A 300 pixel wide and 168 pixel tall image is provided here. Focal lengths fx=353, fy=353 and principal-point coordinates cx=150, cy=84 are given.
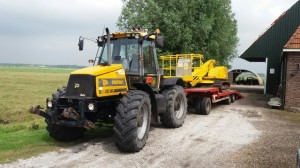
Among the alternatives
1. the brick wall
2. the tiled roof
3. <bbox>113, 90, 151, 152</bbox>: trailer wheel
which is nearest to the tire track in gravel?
<bbox>113, 90, 151, 152</bbox>: trailer wheel

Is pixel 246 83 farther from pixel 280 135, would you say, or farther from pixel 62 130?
pixel 62 130

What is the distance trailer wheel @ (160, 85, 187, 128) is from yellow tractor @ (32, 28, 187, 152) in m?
0.57

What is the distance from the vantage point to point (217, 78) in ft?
53.8

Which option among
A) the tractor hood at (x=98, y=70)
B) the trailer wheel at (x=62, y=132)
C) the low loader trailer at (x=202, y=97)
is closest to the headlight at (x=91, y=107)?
the tractor hood at (x=98, y=70)

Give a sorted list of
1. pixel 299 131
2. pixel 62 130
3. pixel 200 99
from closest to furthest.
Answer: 1. pixel 62 130
2. pixel 299 131
3. pixel 200 99

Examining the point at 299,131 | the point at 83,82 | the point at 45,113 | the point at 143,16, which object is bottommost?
the point at 299,131

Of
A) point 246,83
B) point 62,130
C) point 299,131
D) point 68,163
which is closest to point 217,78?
point 299,131

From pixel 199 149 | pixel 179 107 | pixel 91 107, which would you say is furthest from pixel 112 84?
pixel 179 107

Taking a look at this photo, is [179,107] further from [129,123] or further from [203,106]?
[129,123]

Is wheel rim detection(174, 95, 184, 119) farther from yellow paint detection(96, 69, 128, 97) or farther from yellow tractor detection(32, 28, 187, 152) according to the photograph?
yellow paint detection(96, 69, 128, 97)

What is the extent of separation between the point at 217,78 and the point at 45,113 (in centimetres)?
996

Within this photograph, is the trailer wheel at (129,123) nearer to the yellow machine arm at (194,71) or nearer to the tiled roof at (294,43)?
the yellow machine arm at (194,71)

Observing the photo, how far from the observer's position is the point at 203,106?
14.0 m

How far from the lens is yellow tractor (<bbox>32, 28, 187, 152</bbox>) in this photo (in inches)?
304
